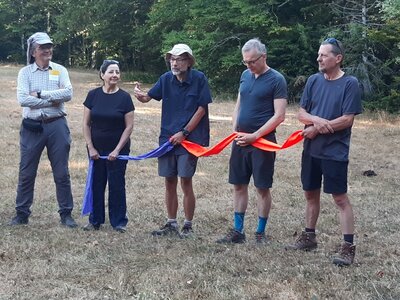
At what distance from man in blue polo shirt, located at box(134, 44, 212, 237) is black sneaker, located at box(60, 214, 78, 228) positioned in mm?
979

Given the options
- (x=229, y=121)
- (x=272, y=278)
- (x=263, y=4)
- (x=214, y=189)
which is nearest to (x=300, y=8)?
(x=263, y=4)

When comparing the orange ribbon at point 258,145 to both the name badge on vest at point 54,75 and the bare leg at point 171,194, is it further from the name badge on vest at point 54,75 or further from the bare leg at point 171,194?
the name badge on vest at point 54,75

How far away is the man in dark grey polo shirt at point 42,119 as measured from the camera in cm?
612

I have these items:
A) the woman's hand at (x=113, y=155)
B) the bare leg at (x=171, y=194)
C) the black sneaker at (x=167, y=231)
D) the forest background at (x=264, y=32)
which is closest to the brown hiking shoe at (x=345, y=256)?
the black sneaker at (x=167, y=231)

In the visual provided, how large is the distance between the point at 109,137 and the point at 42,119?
75 centimetres

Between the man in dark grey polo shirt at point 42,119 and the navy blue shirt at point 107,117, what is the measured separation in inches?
14.8

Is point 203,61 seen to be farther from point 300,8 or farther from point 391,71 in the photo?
point 391,71

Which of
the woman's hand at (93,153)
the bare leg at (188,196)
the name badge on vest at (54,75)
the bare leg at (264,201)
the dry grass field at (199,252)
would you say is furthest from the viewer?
the name badge on vest at (54,75)

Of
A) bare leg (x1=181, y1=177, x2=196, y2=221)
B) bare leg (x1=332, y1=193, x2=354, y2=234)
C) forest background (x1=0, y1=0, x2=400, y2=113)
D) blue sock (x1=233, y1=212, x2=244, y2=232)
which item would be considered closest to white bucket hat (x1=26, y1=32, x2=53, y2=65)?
bare leg (x1=181, y1=177, x2=196, y2=221)

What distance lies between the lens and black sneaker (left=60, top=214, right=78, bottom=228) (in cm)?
626

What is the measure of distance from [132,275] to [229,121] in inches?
442

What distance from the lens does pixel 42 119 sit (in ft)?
20.2

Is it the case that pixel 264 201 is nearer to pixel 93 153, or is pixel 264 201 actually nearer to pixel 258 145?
pixel 258 145

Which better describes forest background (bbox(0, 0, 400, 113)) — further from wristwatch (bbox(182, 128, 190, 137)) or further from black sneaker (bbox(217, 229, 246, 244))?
black sneaker (bbox(217, 229, 246, 244))
